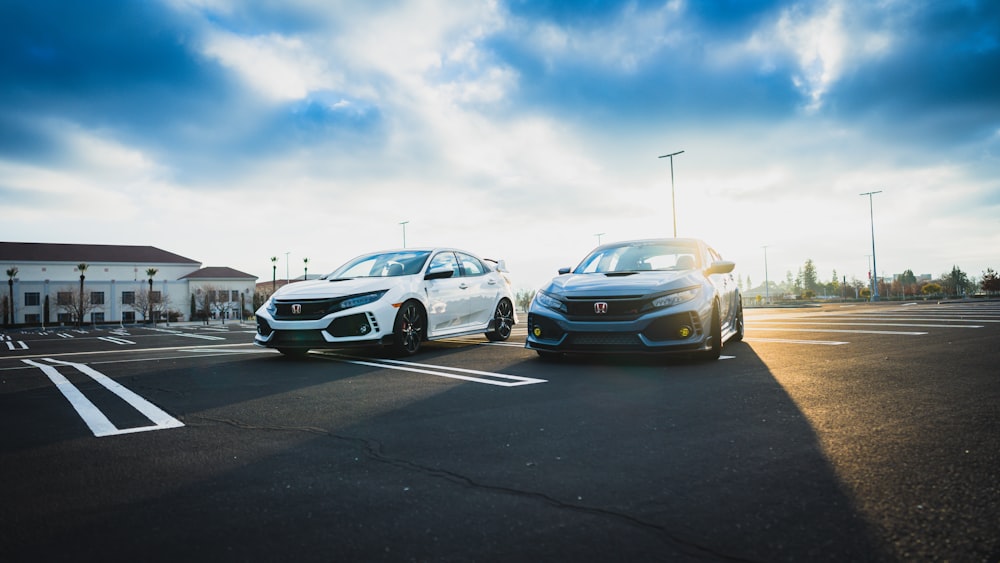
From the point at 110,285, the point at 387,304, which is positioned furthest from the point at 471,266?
the point at 110,285

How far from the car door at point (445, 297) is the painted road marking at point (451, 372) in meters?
1.29

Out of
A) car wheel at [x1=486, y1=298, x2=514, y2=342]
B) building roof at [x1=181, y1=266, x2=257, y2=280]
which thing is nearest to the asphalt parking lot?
car wheel at [x1=486, y1=298, x2=514, y2=342]

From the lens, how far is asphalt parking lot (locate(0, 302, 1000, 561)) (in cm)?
204

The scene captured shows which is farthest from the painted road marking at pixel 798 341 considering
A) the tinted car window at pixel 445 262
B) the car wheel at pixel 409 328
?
the car wheel at pixel 409 328

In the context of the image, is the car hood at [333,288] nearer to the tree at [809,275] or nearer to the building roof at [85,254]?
the building roof at [85,254]

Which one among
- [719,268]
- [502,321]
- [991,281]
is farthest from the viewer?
[991,281]

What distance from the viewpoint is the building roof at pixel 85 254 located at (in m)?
90.0

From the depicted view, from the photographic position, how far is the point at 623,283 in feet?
23.1

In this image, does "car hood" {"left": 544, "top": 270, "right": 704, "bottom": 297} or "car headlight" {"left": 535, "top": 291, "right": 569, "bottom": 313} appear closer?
"car hood" {"left": 544, "top": 270, "right": 704, "bottom": 297}

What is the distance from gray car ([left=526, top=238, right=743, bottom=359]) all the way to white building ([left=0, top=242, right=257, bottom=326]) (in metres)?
84.7

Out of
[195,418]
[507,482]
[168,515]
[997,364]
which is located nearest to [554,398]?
[507,482]

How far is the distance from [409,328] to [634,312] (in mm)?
3326

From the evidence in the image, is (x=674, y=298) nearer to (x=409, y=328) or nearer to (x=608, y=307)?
(x=608, y=307)

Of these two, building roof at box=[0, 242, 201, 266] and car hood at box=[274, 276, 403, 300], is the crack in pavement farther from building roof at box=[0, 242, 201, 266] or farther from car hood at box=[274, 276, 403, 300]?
building roof at box=[0, 242, 201, 266]
